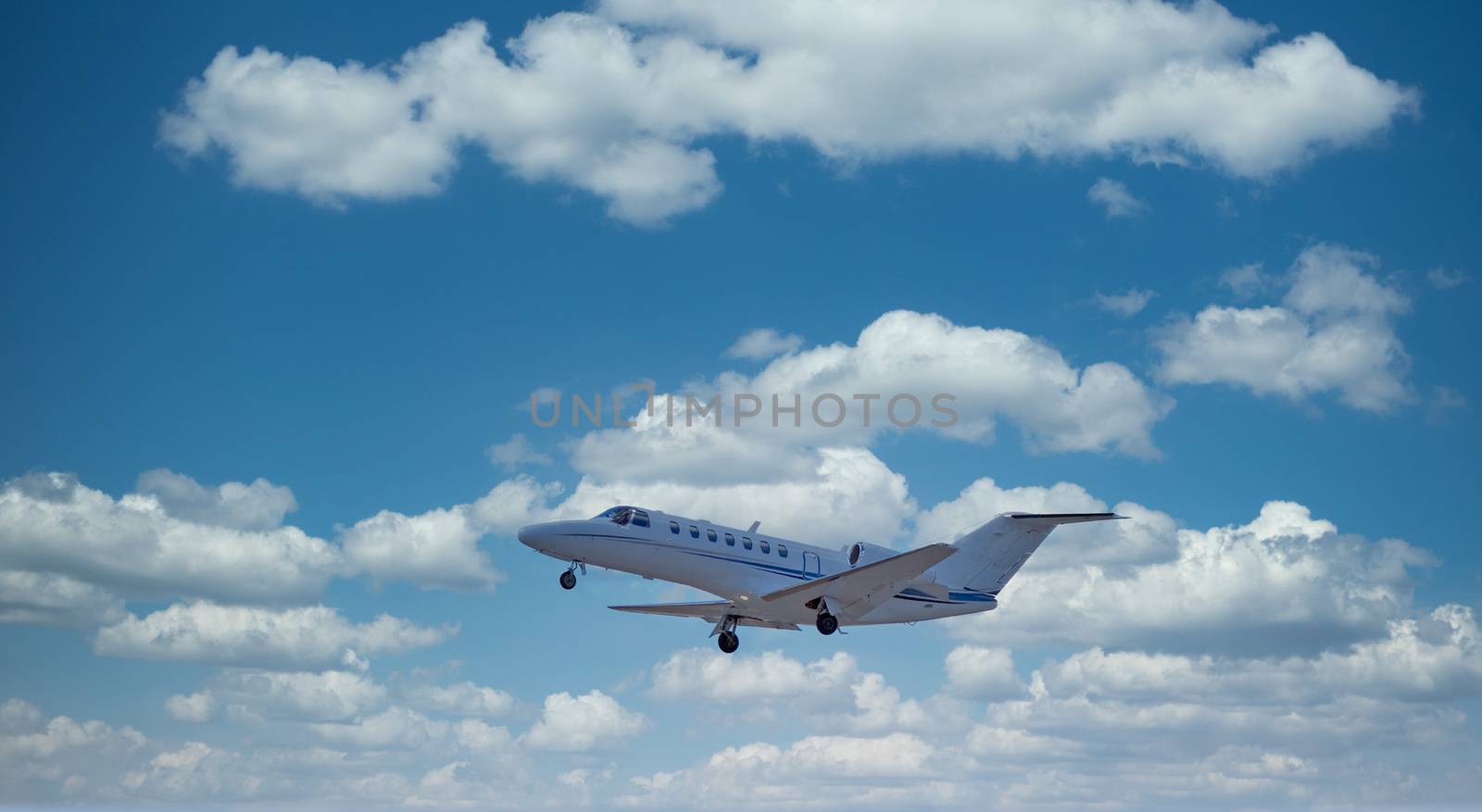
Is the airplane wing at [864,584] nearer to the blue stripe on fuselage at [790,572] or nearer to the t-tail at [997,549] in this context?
the blue stripe on fuselage at [790,572]

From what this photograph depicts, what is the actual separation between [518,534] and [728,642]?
32.3 ft

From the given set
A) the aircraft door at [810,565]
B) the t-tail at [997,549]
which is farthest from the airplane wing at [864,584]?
the t-tail at [997,549]

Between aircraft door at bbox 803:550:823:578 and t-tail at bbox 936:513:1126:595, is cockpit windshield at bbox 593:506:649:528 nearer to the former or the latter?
aircraft door at bbox 803:550:823:578

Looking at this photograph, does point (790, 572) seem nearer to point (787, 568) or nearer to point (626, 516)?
point (787, 568)

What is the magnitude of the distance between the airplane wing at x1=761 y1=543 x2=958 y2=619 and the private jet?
4 centimetres

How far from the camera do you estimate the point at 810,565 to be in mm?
44094

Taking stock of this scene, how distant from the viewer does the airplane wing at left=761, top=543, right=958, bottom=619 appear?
1551 inches

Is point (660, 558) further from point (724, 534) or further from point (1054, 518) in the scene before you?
point (1054, 518)

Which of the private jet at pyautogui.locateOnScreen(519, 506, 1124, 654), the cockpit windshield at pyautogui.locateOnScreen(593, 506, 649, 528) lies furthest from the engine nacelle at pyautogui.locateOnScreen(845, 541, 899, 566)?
the cockpit windshield at pyautogui.locateOnScreen(593, 506, 649, 528)

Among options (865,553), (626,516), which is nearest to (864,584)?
(865,553)

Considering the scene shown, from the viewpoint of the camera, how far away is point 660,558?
131 ft

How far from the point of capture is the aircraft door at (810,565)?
4384 centimetres

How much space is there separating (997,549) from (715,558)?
13.5 meters

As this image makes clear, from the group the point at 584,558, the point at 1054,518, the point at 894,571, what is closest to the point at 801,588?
the point at 894,571
